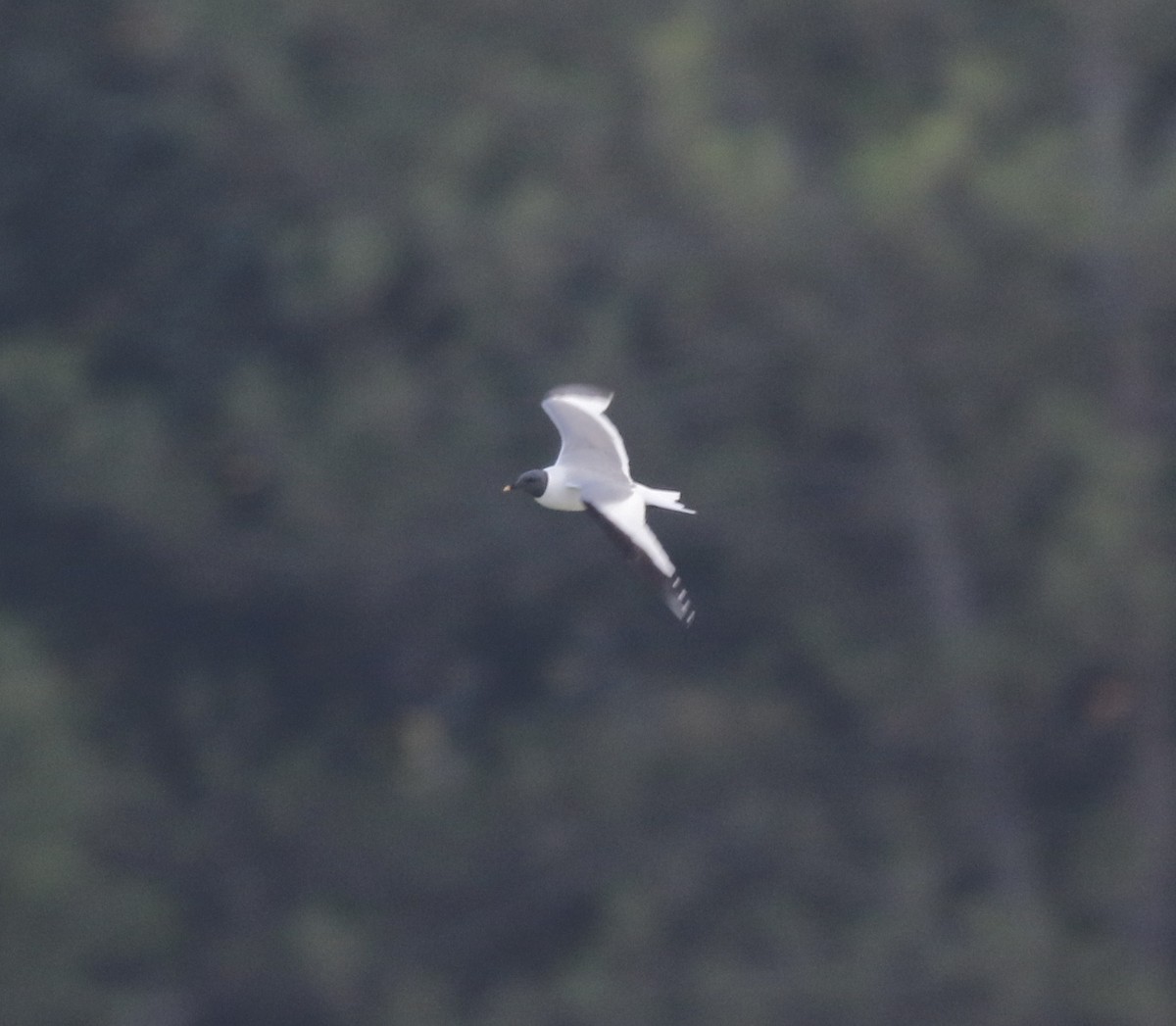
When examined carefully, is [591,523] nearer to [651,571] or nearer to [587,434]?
[587,434]

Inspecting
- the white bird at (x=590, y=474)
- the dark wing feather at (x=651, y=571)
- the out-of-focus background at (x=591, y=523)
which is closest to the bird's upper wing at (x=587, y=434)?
the white bird at (x=590, y=474)

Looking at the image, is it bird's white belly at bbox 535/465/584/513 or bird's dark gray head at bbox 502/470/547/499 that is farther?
bird's dark gray head at bbox 502/470/547/499

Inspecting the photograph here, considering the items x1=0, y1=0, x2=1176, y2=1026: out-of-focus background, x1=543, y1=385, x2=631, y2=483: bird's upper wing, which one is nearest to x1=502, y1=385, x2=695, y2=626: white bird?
x1=543, y1=385, x2=631, y2=483: bird's upper wing

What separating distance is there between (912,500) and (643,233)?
1.33 metres

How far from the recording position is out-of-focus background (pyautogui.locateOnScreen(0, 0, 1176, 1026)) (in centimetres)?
903

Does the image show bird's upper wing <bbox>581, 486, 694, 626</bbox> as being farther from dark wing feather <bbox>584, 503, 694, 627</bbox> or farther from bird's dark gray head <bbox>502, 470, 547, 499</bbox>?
bird's dark gray head <bbox>502, 470, 547, 499</bbox>

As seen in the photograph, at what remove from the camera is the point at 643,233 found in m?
9.02

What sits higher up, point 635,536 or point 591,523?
point 591,523

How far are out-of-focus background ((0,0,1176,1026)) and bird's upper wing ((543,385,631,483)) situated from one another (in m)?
3.44

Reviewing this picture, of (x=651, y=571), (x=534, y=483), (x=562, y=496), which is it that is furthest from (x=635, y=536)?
(x=534, y=483)

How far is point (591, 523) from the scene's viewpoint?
9445mm

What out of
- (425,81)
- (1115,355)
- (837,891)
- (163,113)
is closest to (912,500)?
(1115,355)

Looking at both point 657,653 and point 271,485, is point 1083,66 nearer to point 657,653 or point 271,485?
point 657,653

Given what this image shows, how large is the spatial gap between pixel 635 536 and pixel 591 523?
4665mm
